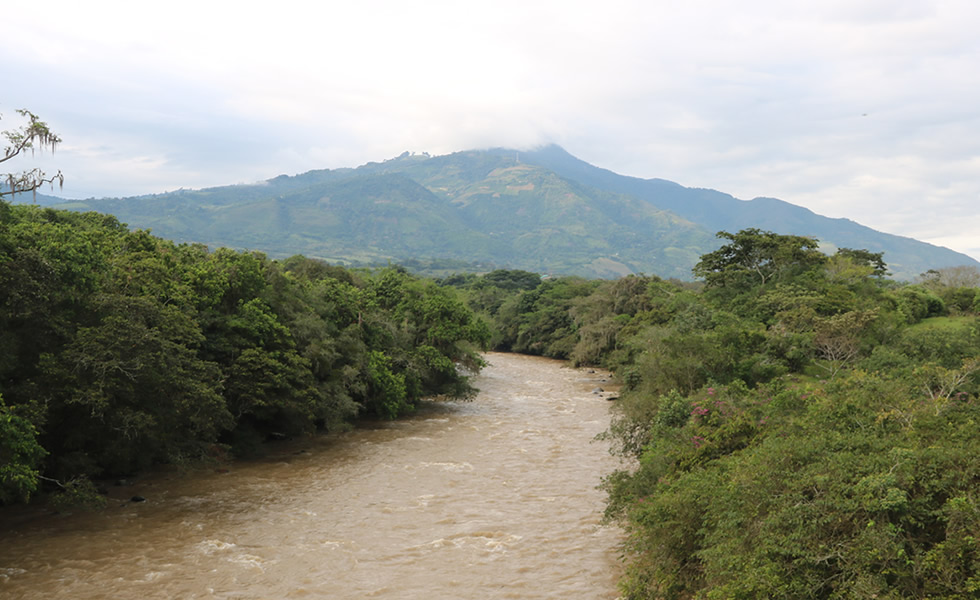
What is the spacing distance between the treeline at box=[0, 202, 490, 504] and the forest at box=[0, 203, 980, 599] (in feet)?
0.25

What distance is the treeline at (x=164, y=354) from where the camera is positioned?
15258 mm

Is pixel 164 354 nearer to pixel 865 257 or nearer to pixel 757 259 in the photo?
pixel 757 259

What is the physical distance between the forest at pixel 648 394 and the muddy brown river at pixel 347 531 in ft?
4.30

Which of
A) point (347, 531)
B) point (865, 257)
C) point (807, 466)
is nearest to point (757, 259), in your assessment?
point (865, 257)

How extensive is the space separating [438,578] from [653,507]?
542 cm

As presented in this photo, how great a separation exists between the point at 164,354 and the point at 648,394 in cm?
1524

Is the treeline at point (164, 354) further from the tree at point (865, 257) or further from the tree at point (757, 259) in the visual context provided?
the tree at point (865, 257)

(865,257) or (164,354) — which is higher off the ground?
(865,257)

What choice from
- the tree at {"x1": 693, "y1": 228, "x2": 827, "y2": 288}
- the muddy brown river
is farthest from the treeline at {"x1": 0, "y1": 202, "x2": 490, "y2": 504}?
the tree at {"x1": 693, "y1": 228, "x2": 827, "y2": 288}

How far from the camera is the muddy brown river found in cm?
1339

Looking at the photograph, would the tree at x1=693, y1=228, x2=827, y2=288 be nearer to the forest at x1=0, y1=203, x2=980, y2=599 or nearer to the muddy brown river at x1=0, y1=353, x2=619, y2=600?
the forest at x1=0, y1=203, x2=980, y2=599

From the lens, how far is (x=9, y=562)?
46.1 ft

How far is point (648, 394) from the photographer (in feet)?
71.9

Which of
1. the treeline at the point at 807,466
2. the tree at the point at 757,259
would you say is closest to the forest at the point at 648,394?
the treeline at the point at 807,466
